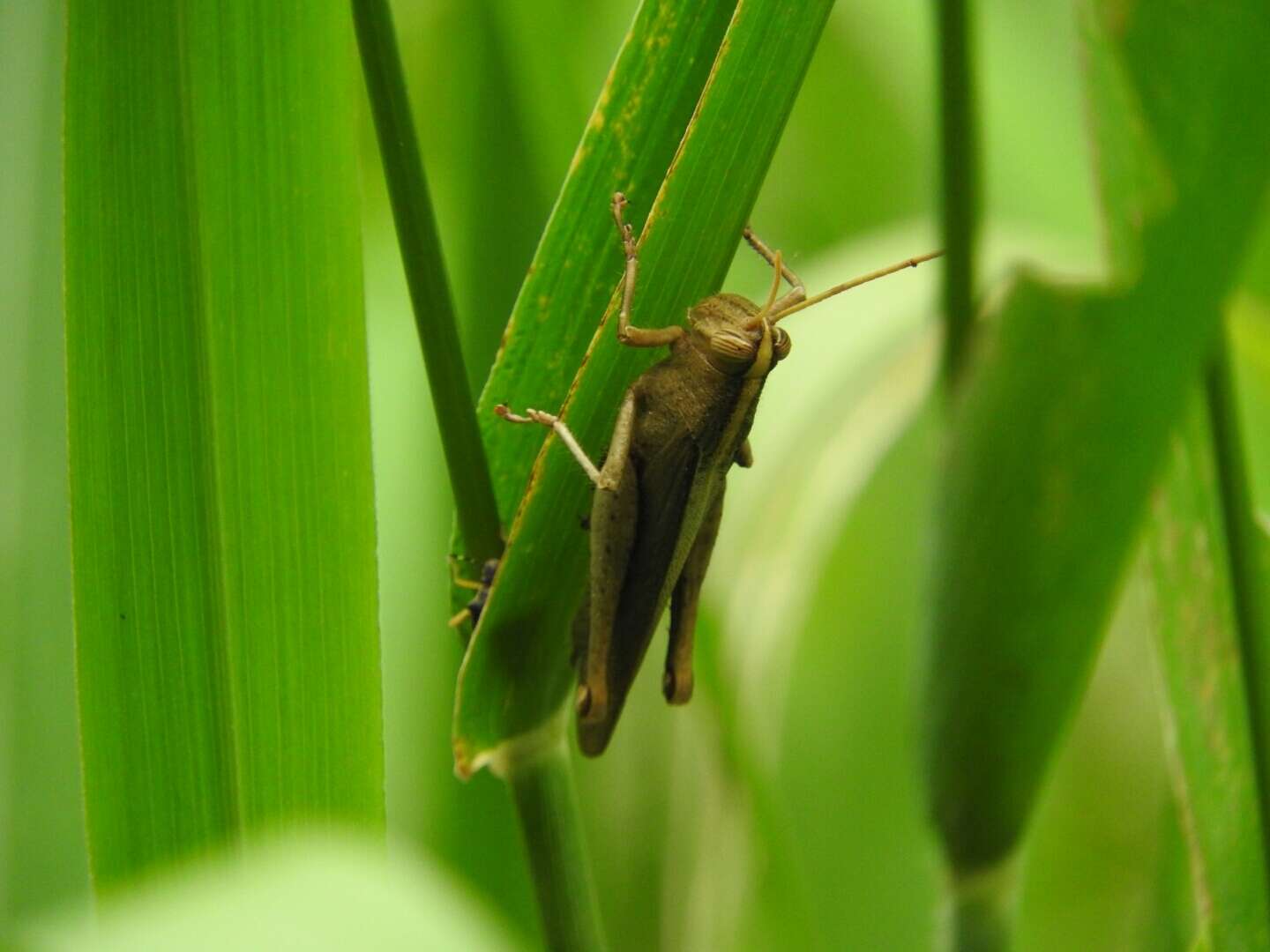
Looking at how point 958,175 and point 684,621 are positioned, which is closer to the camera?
point 958,175

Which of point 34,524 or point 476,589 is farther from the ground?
point 34,524

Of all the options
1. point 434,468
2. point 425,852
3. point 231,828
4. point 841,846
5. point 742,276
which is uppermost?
point 742,276

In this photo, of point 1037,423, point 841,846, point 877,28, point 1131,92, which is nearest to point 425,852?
point 841,846

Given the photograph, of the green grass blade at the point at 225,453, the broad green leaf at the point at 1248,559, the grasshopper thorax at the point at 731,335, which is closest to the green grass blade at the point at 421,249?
the green grass blade at the point at 225,453

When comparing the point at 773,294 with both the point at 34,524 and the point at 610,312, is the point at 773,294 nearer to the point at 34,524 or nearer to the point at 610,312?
the point at 610,312

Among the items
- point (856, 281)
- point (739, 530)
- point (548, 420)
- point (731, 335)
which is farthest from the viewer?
point (739, 530)

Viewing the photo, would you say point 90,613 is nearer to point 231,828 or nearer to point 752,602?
point 231,828

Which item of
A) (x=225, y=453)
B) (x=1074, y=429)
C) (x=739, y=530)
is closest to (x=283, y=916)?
(x=225, y=453)
